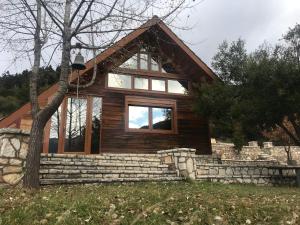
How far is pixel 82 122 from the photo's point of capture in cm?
1466

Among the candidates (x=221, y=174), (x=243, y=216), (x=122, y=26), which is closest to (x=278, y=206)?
(x=243, y=216)

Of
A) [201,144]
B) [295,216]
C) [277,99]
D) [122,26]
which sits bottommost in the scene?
[295,216]

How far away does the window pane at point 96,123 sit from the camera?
14.6m

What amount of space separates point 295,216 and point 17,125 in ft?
35.6

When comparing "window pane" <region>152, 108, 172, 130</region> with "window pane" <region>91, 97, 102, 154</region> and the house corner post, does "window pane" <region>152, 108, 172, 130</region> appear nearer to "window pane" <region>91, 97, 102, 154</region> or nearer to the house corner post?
"window pane" <region>91, 97, 102, 154</region>

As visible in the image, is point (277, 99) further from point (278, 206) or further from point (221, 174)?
point (278, 206)

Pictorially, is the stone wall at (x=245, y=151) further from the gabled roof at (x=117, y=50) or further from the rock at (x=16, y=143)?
the rock at (x=16, y=143)

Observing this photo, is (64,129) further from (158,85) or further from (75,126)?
(158,85)

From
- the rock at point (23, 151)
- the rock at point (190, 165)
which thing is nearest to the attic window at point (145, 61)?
the rock at point (190, 165)

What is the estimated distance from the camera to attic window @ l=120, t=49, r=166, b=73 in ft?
53.9

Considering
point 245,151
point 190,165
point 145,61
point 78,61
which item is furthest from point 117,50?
point 245,151

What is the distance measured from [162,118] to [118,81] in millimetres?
2713

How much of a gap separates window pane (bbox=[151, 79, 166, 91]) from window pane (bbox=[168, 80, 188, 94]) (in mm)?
329

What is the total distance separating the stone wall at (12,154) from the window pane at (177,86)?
9758 millimetres
